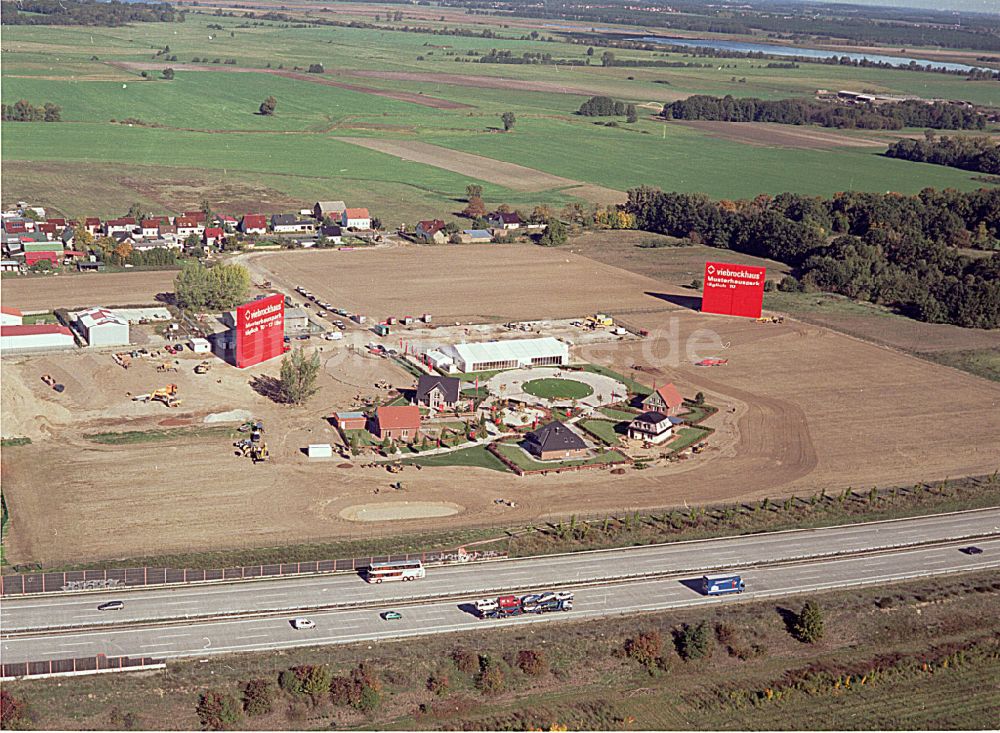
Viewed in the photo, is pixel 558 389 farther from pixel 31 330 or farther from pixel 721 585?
pixel 31 330

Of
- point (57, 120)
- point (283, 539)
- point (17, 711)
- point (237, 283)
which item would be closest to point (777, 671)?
point (283, 539)

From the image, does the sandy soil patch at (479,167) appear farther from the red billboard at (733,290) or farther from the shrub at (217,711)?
the shrub at (217,711)

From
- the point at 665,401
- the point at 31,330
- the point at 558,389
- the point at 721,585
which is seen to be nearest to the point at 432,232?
the point at 558,389

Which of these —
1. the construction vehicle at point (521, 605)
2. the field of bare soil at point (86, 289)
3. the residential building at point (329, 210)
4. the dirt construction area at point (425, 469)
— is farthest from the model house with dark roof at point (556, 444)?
the residential building at point (329, 210)

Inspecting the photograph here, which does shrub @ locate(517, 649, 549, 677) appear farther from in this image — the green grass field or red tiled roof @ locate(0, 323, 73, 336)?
the green grass field

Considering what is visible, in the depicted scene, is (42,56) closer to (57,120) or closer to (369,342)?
(57,120)
